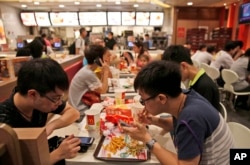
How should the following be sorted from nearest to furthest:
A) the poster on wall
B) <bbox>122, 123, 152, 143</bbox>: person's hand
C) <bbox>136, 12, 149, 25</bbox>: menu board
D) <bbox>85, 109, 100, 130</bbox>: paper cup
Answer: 1. <bbox>122, 123, 152, 143</bbox>: person's hand
2. <bbox>85, 109, 100, 130</bbox>: paper cup
3. the poster on wall
4. <bbox>136, 12, 149, 25</bbox>: menu board

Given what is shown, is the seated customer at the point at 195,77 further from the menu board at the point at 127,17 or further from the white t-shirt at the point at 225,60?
the menu board at the point at 127,17

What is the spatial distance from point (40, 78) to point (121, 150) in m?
0.64

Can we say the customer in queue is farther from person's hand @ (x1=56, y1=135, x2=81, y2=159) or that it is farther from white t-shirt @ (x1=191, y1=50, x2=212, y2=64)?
white t-shirt @ (x1=191, y1=50, x2=212, y2=64)

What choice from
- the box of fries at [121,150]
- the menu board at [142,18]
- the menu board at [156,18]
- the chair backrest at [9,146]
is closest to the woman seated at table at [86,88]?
the box of fries at [121,150]

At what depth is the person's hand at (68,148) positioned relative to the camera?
1.08m

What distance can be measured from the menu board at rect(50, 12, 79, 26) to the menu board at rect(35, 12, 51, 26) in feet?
0.81

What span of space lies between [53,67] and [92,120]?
20.2 inches

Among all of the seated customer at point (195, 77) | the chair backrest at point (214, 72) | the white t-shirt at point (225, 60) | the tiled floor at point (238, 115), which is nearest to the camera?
the seated customer at point (195, 77)

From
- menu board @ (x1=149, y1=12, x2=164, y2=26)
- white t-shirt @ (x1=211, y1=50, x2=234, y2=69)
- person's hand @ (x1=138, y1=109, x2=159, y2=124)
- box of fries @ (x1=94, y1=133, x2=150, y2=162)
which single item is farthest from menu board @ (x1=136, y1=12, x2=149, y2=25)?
box of fries @ (x1=94, y1=133, x2=150, y2=162)

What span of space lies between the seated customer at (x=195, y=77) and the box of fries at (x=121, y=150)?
705 millimetres

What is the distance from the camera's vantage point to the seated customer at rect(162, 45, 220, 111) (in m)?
1.67

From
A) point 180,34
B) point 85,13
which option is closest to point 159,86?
point 85,13

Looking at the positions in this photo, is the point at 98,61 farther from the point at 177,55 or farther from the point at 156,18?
the point at 156,18

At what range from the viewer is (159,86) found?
1.02m
